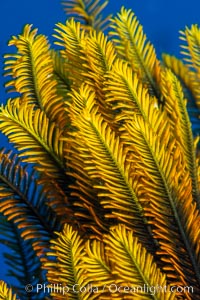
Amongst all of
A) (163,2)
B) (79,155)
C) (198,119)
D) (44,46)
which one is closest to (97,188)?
(79,155)

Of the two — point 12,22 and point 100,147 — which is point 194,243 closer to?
point 100,147

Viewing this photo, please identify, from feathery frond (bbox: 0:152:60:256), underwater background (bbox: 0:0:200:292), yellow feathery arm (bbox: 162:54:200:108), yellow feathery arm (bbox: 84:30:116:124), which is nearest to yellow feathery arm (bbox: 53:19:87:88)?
yellow feathery arm (bbox: 84:30:116:124)

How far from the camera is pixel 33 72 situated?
2.10 ft

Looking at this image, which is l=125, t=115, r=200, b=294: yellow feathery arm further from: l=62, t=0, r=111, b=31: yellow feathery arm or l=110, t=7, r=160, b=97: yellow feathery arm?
l=62, t=0, r=111, b=31: yellow feathery arm

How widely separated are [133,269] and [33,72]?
237 millimetres

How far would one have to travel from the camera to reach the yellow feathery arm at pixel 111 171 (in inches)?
20.8

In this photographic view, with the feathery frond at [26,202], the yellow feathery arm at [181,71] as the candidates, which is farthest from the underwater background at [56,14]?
the feathery frond at [26,202]

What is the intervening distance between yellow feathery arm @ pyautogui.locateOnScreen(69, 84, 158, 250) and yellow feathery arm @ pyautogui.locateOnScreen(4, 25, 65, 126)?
109 mm

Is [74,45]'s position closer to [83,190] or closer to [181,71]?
[83,190]

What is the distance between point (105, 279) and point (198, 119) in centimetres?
41

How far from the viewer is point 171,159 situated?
0.54 meters

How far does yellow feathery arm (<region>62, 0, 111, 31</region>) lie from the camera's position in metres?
0.84

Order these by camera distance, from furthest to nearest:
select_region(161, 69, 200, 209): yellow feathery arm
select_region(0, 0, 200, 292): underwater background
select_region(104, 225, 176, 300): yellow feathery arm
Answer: select_region(0, 0, 200, 292): underwater background, select_region(161, 69, 200, 209): yellow feathery arm, select_region(104, 225, 176, 300): yellow feathery arm

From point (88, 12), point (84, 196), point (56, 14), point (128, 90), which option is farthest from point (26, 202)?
point (56, 14)
